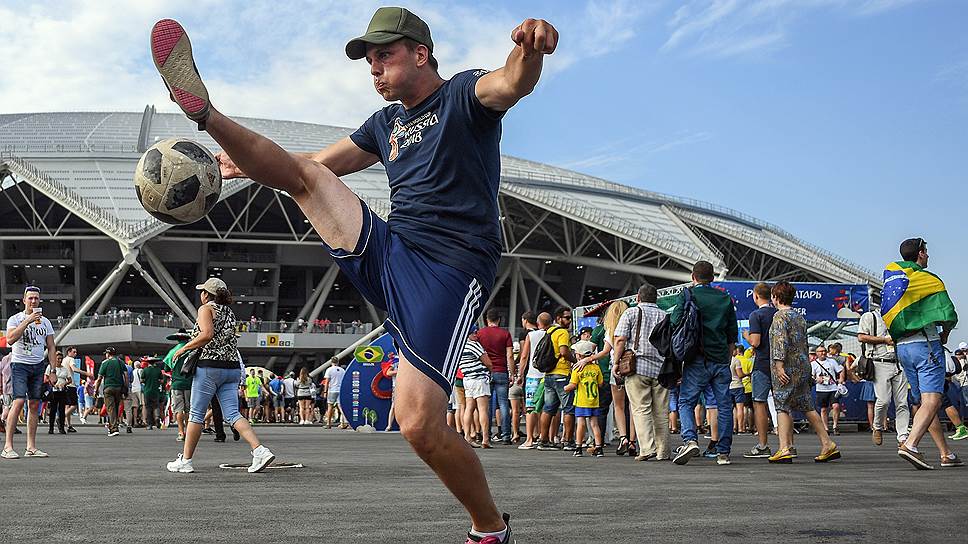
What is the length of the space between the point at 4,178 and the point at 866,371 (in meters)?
42.0

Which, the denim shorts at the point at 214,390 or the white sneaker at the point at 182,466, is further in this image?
the denim shorts at the point at 214,390

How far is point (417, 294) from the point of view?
130 inches

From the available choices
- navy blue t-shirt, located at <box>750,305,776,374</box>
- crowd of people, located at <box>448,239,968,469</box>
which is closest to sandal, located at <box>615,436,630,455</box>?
crowd of people, located at <box>448,239,968,469</box>

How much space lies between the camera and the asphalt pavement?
4.25 meters

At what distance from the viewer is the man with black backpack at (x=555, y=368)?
1213 cm

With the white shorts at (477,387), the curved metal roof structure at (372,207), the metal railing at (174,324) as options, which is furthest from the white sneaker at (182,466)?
the metal railing at (174,324)

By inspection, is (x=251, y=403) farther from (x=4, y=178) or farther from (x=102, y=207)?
(x=4, y=178)

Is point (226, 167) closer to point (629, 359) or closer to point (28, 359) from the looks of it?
point (629, 359)

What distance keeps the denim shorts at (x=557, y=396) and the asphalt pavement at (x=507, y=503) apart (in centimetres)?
270

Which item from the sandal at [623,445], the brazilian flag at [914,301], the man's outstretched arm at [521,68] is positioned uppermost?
the man's outstretched arm at [521,68]

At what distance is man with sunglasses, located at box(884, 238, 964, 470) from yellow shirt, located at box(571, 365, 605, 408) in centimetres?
371

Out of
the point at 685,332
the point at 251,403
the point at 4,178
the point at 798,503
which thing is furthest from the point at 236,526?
the point at 4,178

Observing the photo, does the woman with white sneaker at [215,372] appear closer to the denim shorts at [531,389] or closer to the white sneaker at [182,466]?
the white sneaker at [182,466]

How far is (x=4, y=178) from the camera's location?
1759 inches
